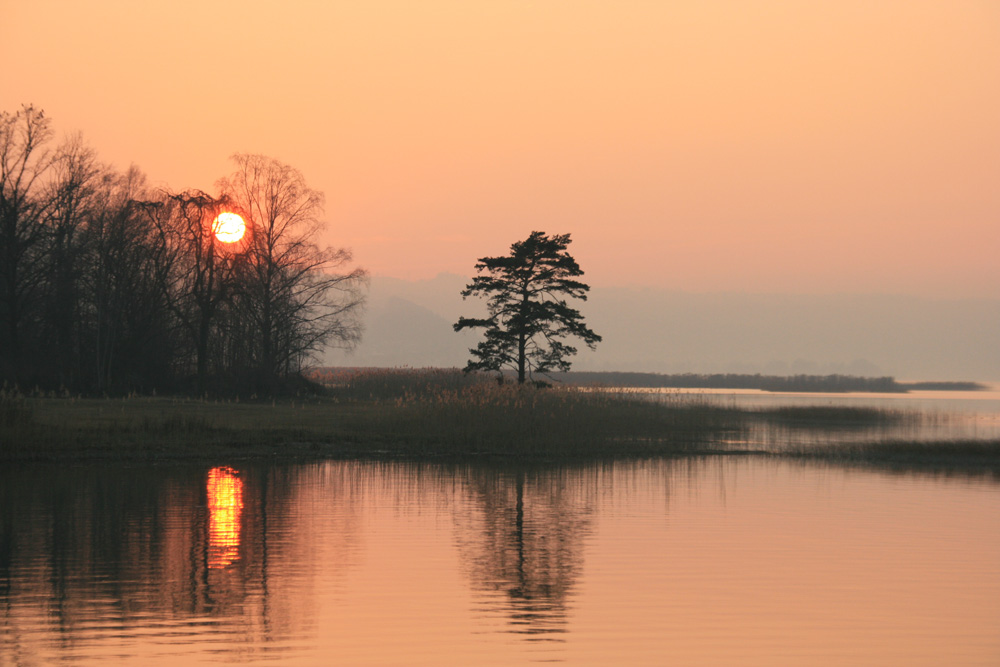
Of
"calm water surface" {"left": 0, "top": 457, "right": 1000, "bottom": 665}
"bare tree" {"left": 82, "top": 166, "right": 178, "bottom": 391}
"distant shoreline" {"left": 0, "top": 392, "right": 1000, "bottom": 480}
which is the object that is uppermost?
"bare tree" {"left": 82, "top": 166, "right": 178, "bottom": 391}

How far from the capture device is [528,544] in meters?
16.6

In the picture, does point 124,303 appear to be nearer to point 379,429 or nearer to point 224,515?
point 379,429

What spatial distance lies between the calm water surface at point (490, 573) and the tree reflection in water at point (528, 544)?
7 cm

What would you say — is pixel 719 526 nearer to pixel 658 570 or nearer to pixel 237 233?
pixel 658 570

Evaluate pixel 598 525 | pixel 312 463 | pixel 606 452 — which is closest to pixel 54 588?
pixel 598 525

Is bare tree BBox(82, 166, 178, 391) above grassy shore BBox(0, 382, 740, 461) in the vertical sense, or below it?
above

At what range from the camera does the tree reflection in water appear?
40.5 ft

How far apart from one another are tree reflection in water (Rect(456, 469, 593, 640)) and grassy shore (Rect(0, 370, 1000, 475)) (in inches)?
286

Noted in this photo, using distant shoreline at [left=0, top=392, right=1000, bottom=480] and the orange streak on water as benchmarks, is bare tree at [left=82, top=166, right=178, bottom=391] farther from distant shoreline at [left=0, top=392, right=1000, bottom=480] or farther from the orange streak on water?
the orange streak on water

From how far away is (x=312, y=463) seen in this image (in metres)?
29.0

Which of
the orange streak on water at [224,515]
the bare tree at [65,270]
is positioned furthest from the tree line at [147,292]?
the orange streak on water at [224,515]

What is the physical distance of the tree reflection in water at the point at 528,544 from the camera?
1234 cm

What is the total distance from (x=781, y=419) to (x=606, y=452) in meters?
19.3

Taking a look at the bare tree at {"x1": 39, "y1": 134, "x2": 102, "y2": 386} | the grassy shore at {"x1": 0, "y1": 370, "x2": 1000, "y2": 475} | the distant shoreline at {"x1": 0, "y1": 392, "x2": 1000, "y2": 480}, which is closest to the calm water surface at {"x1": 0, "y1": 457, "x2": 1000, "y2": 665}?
the distant shoreline at {"x1": 0, "y1": 392, "x2": 1000, "y2": 480}
